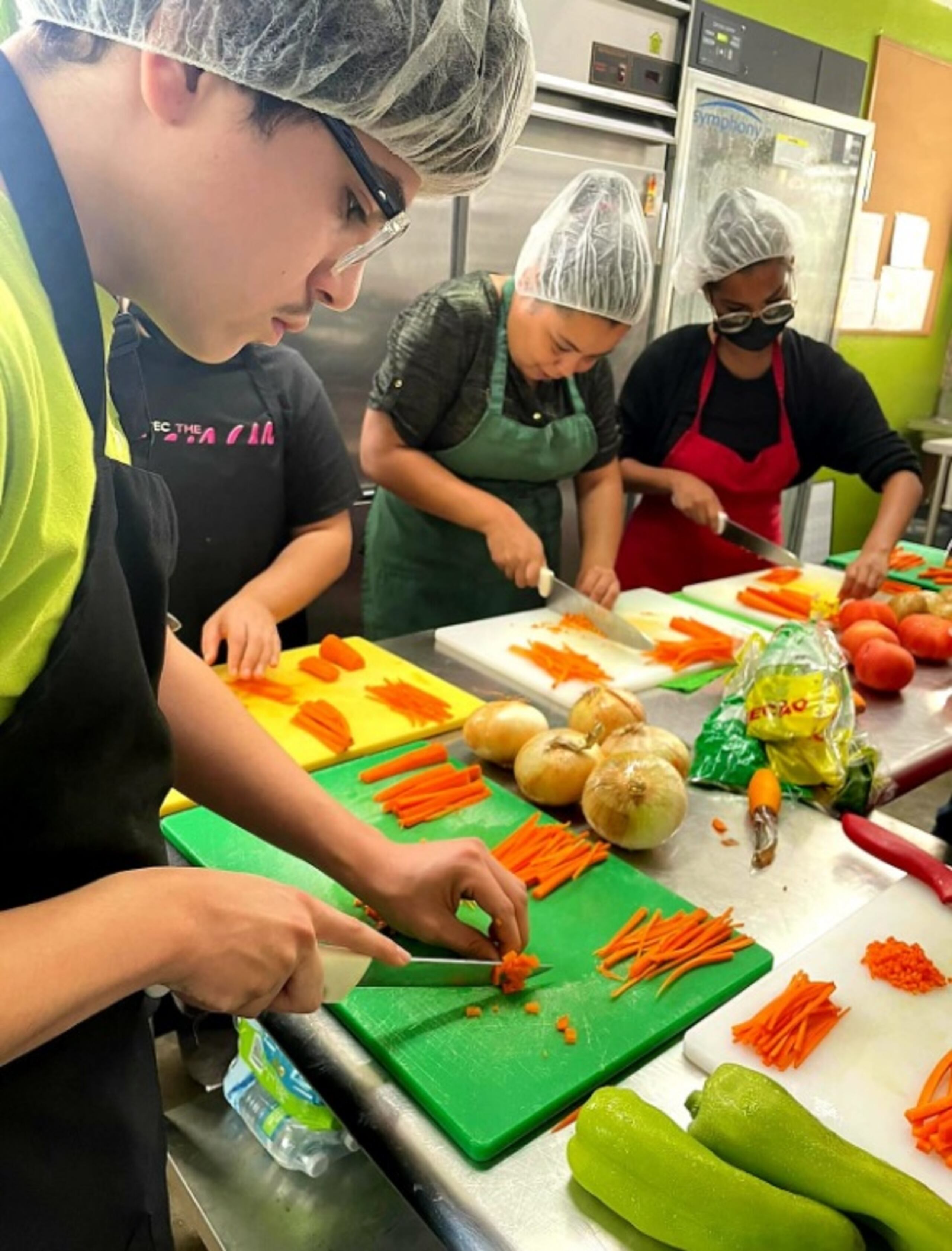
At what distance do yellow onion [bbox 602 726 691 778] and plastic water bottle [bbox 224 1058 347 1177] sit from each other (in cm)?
68

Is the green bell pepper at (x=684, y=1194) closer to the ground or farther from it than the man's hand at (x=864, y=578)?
closer to the ground

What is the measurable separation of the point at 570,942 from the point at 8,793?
0.59 meters

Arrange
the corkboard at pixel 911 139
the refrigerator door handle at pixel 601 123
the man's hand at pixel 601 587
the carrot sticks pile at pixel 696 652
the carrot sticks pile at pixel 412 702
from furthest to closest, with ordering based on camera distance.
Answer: the corkboard at pixel 911 139
the refrigerator door handle at pixel 601 123
the man's hand at pixel 601 587
the carrot sticks pile at pixel 696 652
the carrot sticks pile at pixel 412 702

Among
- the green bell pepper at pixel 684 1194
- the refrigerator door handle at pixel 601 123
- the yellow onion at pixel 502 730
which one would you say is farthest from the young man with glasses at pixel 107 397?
the refrigerator door handle at pixel 601 123

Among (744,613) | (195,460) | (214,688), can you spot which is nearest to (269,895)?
(214,688)

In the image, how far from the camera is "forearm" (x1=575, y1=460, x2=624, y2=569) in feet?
7.37

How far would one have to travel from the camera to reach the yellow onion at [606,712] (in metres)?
1.32

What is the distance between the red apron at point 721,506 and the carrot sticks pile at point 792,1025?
1.74 metres

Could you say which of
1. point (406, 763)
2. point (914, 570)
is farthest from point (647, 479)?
point (406, 763)

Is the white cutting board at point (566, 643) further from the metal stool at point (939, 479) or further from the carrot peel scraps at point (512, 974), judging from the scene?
the metal stool at point (939, 479)

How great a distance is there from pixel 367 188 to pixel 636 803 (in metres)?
0.73

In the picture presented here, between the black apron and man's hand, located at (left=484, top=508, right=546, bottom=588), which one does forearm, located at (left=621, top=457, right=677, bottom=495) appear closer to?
man's hand, located at (left=484, top=508, right=546, bottom=588)

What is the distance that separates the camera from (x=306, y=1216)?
1273 mm

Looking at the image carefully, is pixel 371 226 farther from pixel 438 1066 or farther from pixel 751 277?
pixel 751 277
